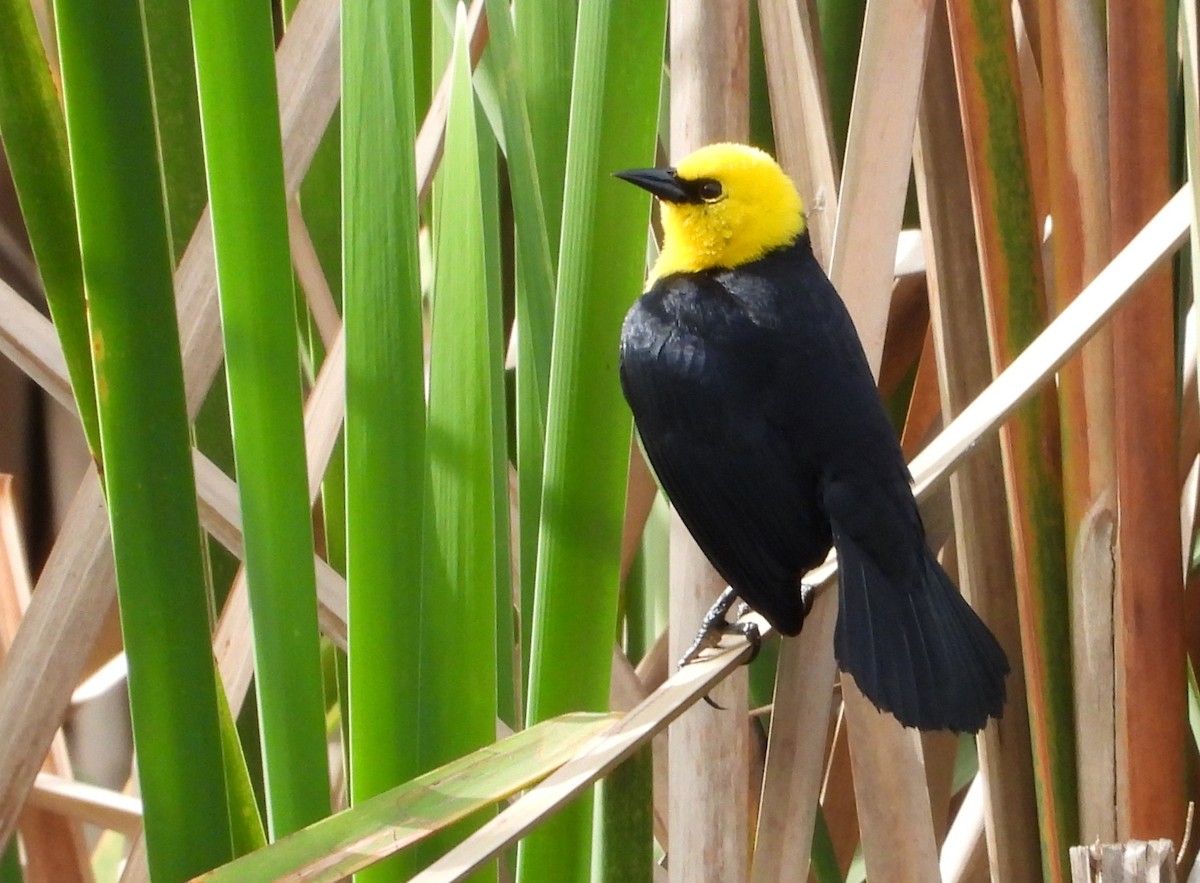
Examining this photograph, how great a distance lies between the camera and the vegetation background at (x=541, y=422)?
2.46ft

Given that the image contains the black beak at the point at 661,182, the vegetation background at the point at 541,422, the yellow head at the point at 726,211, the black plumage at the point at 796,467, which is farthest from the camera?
the yellow head at the point at 726,211

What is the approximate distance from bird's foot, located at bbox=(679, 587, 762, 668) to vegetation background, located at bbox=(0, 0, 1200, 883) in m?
0.03

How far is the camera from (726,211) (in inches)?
49.1

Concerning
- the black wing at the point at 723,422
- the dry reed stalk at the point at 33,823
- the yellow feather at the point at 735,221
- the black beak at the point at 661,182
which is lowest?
the dry reed stalk at the point at 33,823

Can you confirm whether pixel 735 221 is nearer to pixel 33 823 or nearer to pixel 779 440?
pixel 779 440

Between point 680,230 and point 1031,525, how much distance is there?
47cm

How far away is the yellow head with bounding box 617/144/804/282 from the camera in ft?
3.65

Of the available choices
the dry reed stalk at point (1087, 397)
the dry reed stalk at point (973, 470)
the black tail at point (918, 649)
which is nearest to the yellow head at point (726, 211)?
the dry reed stalk at point (973, 470)

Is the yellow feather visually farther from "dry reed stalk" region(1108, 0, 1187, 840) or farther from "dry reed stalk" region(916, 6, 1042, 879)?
"dry reed stalk" region(1108, 0, 1187, 840)

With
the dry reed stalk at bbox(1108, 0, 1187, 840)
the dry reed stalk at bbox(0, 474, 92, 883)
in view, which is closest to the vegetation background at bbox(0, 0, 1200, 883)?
the dry reed stalk at bbox(1108, 0, 1187, 840)

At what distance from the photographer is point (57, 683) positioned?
95 cm

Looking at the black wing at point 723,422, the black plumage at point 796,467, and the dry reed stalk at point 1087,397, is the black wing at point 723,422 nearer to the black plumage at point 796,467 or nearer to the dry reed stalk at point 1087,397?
the black plumage at point 796,467

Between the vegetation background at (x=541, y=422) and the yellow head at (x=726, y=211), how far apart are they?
0.06 m

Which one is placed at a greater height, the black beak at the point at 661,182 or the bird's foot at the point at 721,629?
the black beak at the point at 661,182
